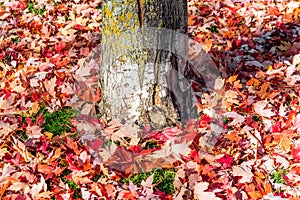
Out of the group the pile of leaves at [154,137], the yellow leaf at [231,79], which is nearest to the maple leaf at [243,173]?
the pile of leaves at [154,137]

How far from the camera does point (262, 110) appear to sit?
2773mm

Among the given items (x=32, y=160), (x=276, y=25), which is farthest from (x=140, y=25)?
(x=276, y=25)

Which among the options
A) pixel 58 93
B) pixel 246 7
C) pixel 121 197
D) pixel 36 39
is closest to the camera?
pixel 121 197

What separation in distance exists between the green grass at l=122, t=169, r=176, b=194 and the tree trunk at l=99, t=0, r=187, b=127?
0.41 metres

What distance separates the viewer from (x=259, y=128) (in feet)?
8.70

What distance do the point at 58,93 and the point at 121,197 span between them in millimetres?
1146

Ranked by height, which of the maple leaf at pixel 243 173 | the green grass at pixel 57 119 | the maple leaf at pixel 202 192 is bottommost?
the maple leaf at pixel 202 192

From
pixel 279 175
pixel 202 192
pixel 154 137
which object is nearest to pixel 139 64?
pixel 154 137

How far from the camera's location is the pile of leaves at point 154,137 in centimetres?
223

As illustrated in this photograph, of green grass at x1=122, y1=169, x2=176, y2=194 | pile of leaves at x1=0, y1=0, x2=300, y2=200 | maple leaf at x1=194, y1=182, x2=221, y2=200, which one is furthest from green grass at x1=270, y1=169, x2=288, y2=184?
green grass at x1=122, y1=169, x2=176, y2=194

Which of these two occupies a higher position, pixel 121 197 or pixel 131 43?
pixel 131 43

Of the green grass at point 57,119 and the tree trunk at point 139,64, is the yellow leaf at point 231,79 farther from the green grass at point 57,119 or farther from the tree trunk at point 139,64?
the green grass at point 57,119

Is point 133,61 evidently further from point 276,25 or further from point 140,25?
point 276,25

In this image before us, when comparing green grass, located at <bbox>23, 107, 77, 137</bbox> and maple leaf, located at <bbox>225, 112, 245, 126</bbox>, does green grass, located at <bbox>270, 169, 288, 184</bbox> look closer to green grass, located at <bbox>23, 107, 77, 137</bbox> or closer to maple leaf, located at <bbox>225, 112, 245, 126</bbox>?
maple leaf, located at <bbox>225, 112, 245, 126</bbox>
